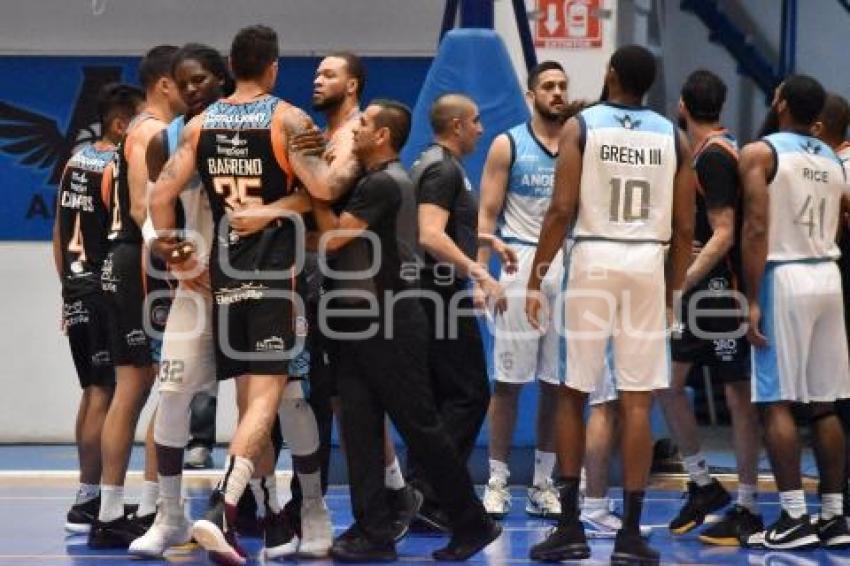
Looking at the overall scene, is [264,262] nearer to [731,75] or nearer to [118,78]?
[118,78]

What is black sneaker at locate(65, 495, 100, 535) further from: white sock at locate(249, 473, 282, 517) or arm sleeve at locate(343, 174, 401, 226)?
arm sleeve at locate(343, 174, 401, 226)

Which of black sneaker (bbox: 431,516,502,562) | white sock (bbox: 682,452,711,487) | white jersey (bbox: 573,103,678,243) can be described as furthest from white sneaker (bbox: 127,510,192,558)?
white sock (bbox: 682,452,711,487)

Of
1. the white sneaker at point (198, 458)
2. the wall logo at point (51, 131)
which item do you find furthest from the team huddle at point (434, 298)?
the wall logo at point (51, 131)

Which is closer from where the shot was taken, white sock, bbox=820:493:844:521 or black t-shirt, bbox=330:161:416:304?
black t-shirt, bbox=330:161:416:304

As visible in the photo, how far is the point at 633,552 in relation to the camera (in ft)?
25.0

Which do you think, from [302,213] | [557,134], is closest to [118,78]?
[557,134]

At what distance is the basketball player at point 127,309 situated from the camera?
8.27 meters

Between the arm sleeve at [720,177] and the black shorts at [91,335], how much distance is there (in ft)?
10.0

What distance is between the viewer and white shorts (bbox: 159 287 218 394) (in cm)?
776

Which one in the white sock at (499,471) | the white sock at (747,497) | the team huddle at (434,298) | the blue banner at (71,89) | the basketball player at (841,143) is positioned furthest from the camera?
the blue banner at (71,89)

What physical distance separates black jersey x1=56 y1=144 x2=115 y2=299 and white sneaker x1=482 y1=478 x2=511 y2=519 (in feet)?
7.51

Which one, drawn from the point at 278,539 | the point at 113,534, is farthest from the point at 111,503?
the point at 278,539

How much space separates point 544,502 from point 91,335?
252 centimetres

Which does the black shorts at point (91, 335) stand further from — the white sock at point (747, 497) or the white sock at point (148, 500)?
the white sock at point (747, 497)
